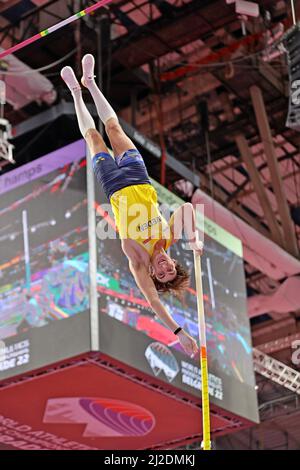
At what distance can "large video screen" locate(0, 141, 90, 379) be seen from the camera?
11.8 metres

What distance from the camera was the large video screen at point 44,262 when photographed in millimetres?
11789

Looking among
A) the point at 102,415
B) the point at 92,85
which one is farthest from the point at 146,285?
the point at 102,415

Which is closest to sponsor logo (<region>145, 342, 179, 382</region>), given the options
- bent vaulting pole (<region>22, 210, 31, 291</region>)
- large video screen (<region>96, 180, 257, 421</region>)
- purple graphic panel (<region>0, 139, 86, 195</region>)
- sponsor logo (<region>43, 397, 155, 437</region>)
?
large video screen (<region>96, 180, 257, 421</region>)

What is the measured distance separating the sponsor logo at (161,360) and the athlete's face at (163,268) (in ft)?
15.2

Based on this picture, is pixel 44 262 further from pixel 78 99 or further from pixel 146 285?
pixel 146 285

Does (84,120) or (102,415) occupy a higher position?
(84,120)

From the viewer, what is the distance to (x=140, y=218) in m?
7.80

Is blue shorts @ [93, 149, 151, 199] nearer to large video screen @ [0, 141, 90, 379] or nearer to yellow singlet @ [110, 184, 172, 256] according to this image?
yellow singlet @ [110, 184, 172, 256]

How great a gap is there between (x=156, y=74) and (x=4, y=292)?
189 inches

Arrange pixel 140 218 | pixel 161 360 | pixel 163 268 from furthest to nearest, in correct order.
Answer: pixel 161 360 < pixel 140 218 < pixel 163 268

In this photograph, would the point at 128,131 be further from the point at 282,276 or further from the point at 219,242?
the point at 282,276

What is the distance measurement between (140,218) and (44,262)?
186 inches

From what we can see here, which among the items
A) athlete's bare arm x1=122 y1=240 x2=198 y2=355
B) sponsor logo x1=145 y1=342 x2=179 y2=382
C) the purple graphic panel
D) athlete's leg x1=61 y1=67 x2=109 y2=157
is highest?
the purple graphic panel

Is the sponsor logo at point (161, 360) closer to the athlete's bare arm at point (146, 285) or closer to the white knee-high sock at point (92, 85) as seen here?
the athlete's bare arm at point (146, 285)
